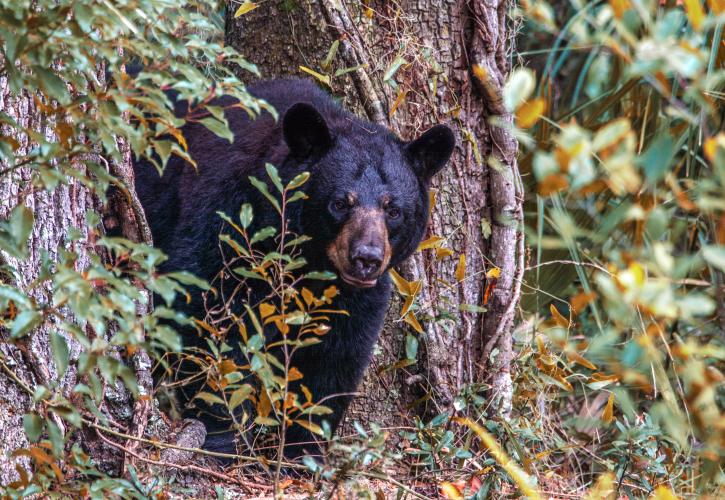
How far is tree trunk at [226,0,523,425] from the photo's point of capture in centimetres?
461

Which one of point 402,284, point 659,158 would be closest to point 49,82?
point 659,158

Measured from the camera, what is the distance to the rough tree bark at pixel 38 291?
2.92 meters

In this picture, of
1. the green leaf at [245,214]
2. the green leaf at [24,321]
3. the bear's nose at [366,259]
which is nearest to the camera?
the green leaf at [24,321]

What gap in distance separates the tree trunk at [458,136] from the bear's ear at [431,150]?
0.27 metres

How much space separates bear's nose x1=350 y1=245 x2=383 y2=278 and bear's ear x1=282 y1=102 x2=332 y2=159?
60 centimetres

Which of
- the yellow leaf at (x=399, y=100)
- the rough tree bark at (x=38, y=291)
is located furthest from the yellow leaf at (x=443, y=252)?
the rough tree bark at (x=38, y=291)

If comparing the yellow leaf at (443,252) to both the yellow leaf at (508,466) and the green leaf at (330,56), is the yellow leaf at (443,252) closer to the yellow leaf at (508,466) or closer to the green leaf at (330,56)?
the green leaf at (330,56)

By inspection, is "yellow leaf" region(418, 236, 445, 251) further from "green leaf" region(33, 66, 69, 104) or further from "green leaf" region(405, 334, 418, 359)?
"green leaf" region(33, 66, 69, 104)

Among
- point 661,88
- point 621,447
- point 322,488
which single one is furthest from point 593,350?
point 621,447

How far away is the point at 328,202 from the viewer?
4262 millimetres

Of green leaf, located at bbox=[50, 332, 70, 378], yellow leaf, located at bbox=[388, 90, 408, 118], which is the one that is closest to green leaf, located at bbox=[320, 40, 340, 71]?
yellow leaf, located at bbox=[388, 90, 408, 118]

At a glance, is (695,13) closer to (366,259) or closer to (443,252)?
(366,259)

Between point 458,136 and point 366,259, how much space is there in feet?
3.40

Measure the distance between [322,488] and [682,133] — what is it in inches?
133
